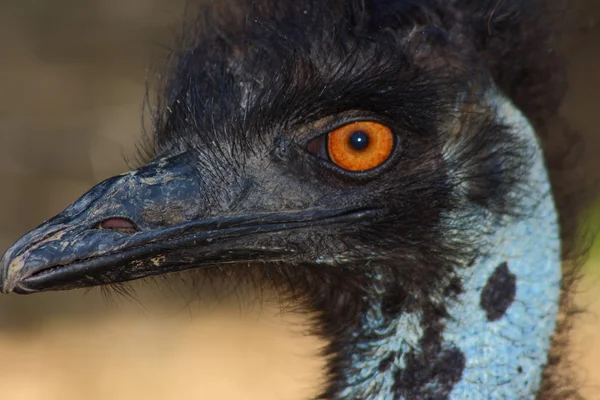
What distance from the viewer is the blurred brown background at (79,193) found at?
532cm

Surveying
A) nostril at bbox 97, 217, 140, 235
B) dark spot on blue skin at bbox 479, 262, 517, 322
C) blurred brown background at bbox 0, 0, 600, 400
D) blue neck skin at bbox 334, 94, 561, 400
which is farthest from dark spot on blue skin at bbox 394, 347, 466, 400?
blurred brown background at bbox 0, 0, 600, 400

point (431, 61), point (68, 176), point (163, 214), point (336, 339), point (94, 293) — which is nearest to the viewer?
point (163, 214)

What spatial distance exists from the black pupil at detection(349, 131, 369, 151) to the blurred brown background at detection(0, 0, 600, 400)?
2.05 m

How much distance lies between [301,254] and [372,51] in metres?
0.50

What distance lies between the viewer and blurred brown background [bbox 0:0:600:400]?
5.32m

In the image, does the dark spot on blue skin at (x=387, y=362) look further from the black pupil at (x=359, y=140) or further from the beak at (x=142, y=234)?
the black pupil at (x=359, y=140)

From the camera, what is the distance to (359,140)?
2.31 meters

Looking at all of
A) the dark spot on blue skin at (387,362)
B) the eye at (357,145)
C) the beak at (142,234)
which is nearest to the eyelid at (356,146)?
the eye at (357,145)

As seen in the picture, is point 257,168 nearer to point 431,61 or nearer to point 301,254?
point 301,254

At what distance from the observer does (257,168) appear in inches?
93.6

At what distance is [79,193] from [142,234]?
155 inches

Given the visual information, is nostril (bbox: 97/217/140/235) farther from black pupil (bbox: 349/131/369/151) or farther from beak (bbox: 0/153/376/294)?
black pupil (bbox: 349/131/369/151)

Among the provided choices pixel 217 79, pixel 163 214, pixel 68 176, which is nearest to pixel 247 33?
pixel 217 79

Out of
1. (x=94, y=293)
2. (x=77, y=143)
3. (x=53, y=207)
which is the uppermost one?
(x=77, y=143)
